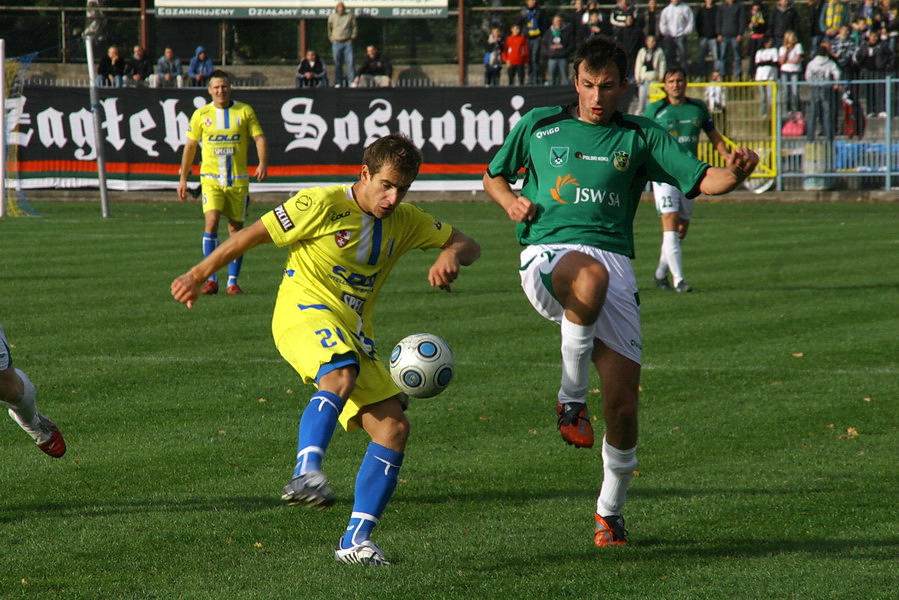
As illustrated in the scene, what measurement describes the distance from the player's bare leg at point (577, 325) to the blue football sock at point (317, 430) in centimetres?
117

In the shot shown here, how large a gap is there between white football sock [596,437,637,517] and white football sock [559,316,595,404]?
0.94 feet

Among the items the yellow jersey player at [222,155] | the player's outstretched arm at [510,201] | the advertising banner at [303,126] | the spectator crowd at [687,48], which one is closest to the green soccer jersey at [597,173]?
the player's outstretched arm at [510,201]

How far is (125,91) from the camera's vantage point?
27.2 m

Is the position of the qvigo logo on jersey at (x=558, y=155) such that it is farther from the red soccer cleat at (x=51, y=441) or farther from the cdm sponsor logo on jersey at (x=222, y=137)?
the cdm sponsor logo on jersey at (x=222, y=137)

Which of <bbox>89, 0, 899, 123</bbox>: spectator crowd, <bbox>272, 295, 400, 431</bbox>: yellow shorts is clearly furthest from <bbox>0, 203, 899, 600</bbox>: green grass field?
<bbox>89, 0, 899, 123</bbox>: spectator crowd

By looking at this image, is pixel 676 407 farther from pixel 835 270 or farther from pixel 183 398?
pixel 835 270

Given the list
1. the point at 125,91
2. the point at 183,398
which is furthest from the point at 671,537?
the point at 125,91

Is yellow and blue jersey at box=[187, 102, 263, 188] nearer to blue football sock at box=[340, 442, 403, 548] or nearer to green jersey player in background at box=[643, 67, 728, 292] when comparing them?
green jersey player in background at box=[643, 67, 728, 292]

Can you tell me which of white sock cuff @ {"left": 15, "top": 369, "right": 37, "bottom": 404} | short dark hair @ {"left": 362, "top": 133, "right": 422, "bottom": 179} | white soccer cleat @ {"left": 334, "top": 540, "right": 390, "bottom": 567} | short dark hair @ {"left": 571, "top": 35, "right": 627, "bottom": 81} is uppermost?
short dark hair @ {"left": 571, "top": 35, "right": 627, "bottom": 81}

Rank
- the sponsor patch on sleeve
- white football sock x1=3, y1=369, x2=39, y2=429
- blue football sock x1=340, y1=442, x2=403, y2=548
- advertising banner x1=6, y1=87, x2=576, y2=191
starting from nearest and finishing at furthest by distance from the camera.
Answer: blue football sock x1=340, y1=442, x2=403, y2=548 → the sponsor patch on sleeve → white football sock x1=3, y1=369, x2=39, y2=429 → advertising banner x1=6, y1=87, x2=576, y2=191

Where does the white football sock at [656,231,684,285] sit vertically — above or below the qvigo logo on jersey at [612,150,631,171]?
below

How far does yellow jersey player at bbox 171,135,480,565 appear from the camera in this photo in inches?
205

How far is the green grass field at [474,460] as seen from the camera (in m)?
5.20

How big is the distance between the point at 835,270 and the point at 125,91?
1699 centimetres
